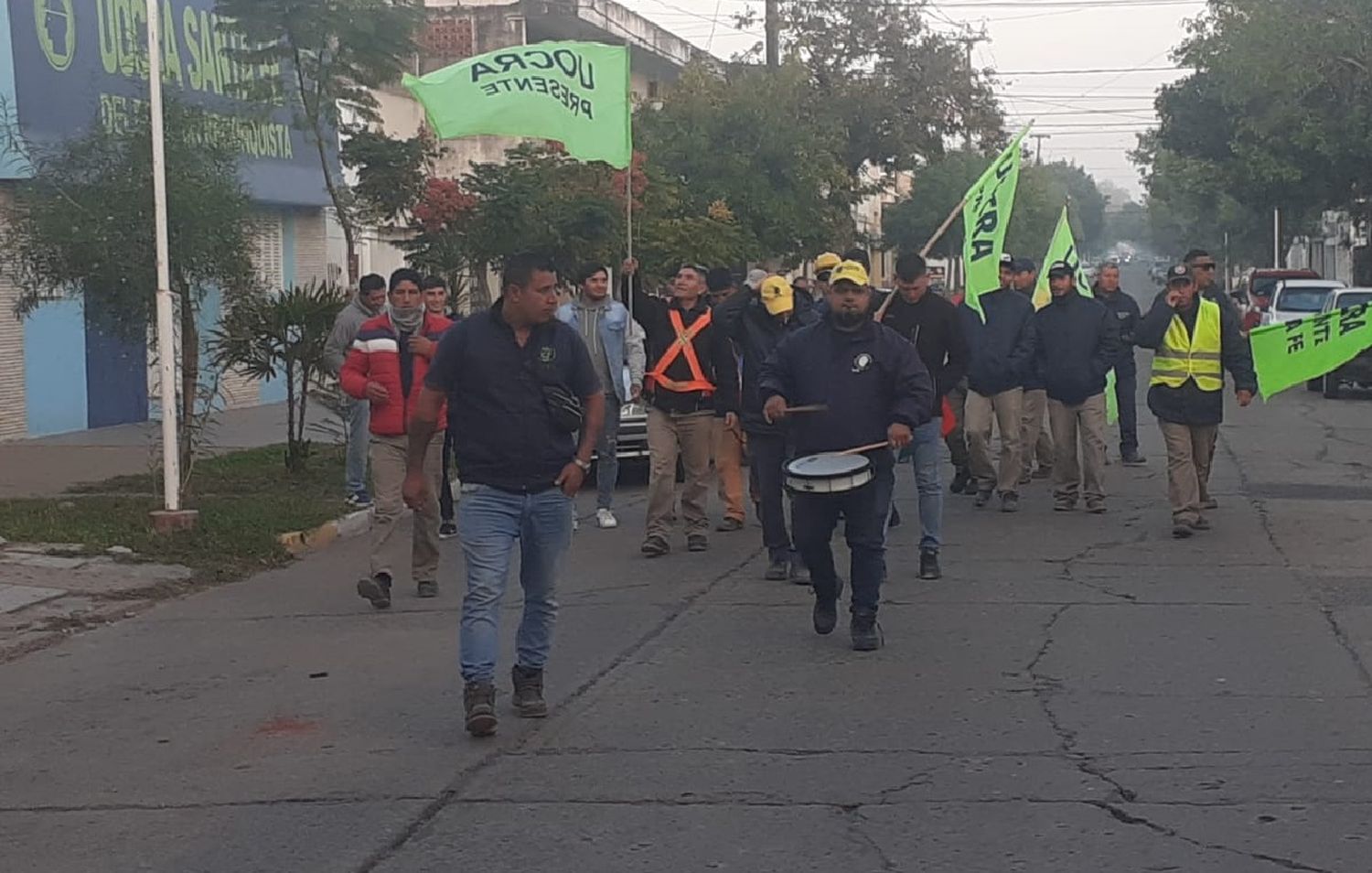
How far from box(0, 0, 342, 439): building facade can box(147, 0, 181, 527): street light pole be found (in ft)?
10.1

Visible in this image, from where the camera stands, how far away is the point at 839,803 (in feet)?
20.3

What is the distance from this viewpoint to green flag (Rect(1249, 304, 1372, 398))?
50.8 ft

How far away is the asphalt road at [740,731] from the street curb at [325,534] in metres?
1.29

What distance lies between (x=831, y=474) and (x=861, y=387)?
1.67 feet

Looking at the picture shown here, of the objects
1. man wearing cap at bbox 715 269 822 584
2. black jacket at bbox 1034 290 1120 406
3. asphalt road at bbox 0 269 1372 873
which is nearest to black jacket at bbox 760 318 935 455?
asphalt road at bbox 0 269 1372 873

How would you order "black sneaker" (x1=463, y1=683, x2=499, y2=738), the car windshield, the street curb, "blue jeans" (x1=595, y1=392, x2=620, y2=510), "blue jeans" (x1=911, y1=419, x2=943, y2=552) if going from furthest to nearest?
the car windshield, "blue jeans" (x1=595, y1=392, x2=620, y2=510), the street curb, "blue jeans" (x1=911, y1=419, x2=943, y2=552), "black sneaker" (x1=463, y1=683, x2=499, y2=738)

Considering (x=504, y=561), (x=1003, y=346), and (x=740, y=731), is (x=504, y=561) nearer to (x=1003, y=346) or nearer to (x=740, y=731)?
(x=740, y=731)

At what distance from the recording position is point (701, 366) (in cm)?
1214

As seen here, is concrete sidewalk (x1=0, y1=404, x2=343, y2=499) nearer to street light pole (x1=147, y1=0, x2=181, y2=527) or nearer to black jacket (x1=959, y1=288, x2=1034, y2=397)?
street light pole (x1=147, y1=0, x2=181, y2=527)

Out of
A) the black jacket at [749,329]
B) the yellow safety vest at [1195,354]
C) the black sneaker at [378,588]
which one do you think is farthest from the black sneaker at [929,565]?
the black sneaker at [378,588]

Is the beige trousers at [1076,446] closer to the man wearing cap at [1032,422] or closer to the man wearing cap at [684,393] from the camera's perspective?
the man wearing cap at [1032,422]

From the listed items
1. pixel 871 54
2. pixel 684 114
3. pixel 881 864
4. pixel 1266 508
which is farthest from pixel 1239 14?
pixel 881 864

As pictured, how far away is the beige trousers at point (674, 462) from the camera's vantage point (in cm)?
1212

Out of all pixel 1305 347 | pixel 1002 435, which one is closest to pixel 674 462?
pixel 1002 435
